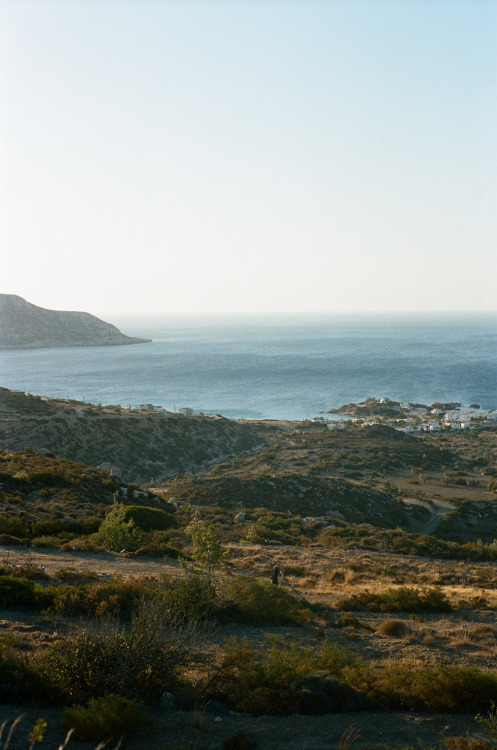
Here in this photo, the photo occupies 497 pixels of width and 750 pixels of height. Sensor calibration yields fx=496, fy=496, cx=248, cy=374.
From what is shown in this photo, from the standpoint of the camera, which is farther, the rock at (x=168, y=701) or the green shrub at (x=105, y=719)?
Result: the rock at (x=168, y=701)

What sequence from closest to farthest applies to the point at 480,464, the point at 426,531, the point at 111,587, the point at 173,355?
the point at 111,587
the point at 426,531
the point at 480,464
the point at 173,355

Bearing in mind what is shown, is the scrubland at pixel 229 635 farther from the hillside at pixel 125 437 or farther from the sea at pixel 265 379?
the sea at pixel 265 379

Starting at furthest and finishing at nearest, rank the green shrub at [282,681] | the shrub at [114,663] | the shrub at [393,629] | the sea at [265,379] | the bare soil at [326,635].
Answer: the sea at [265,379]
the shrub at [393,629]
the green shrub at [282,681]
the shrub at [114,663]
the bare soil at [326,635]

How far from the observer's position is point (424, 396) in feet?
366

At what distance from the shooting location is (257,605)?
39.1 feet

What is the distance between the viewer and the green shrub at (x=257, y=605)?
11.7 meters

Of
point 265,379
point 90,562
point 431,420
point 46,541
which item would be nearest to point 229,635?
point 90,562

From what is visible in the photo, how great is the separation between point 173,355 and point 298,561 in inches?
7135

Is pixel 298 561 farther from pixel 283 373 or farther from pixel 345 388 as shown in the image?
pixel 283 373

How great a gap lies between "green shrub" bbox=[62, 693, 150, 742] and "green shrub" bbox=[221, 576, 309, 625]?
535 centimetres

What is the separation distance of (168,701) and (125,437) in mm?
52871

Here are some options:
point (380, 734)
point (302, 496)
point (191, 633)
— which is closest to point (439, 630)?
point (380, 734)

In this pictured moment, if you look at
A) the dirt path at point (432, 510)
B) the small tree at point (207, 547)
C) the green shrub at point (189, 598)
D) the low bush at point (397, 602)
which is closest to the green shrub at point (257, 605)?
the green shrub at point (189, 598)

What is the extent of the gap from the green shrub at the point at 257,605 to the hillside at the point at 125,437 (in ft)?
132
